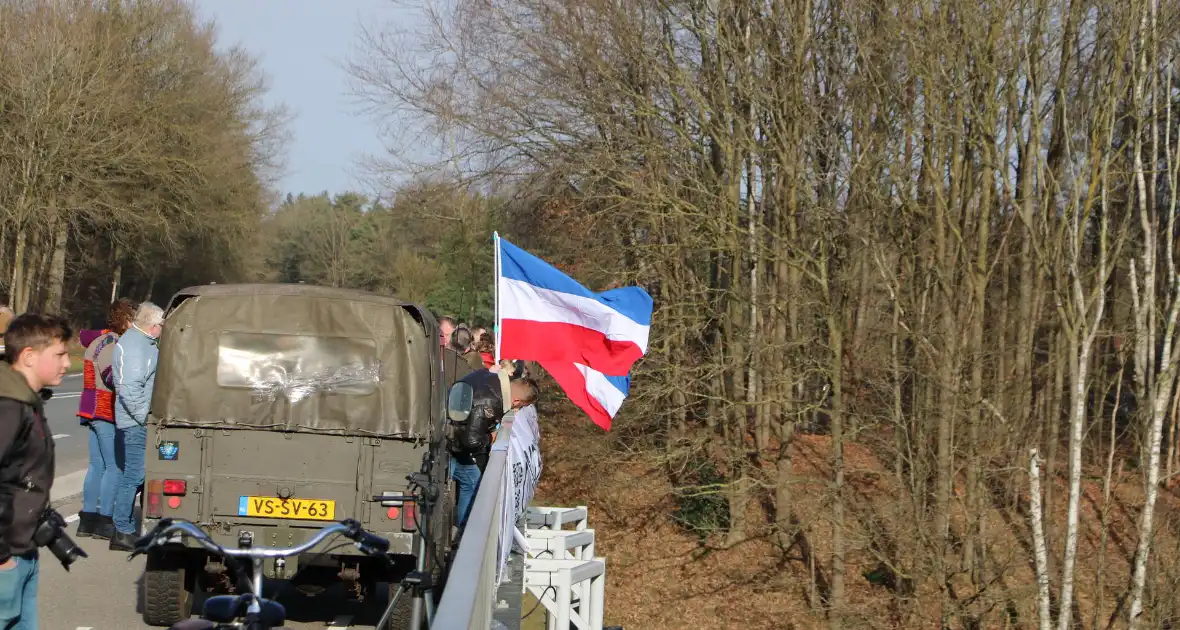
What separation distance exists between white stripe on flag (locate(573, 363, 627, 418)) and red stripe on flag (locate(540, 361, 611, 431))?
39 millimetres

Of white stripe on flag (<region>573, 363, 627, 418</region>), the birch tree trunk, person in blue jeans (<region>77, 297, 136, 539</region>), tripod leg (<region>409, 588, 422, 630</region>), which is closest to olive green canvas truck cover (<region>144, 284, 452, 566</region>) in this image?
person in blue jeans (<region>77, 297, 136, 539</region>)

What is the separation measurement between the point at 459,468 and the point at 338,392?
5.75 feet

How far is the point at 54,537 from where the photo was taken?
485cm

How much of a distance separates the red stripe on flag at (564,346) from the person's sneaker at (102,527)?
3.37 meters

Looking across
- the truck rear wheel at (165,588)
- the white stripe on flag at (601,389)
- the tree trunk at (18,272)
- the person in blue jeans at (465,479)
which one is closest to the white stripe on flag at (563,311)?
the white stripe on flag at (601,389)

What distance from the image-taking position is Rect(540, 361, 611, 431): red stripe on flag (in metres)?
11.3

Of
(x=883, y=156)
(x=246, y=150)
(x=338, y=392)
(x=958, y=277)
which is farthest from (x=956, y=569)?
(x=246, y=150)

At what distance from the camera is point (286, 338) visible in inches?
364

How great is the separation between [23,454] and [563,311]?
6.50 metres

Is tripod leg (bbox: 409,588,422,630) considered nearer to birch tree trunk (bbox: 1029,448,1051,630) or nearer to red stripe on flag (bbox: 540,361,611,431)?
red stripe on flag (bbox: 540,361,611,431)

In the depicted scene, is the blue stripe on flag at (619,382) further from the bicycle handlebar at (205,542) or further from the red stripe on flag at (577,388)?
the bicycle handlebar at (205,542)

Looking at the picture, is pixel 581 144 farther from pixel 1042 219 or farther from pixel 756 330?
pixel 1042 219

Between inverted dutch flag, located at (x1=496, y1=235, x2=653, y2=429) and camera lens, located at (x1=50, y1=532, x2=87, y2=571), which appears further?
inverted dutch flag, located at (x1=496, y1=235, x2=653, y2=429)

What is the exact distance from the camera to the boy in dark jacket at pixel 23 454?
466cm
